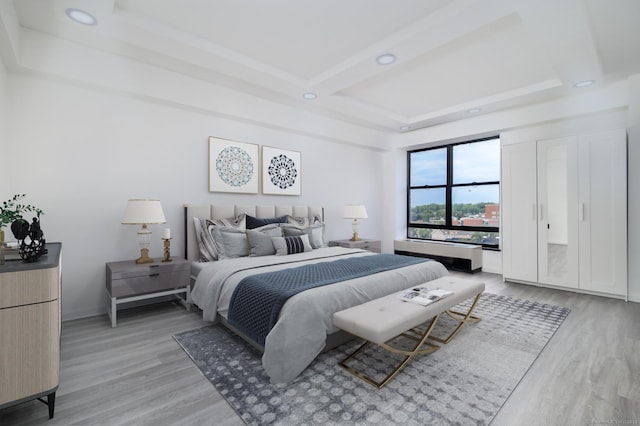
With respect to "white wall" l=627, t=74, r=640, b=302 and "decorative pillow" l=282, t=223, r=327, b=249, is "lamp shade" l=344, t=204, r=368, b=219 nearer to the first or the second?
"decorative pillow" l=282, t=223, r=327, b=249

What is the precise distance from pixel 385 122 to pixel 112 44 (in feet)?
13.5

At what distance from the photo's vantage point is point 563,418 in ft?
5.51

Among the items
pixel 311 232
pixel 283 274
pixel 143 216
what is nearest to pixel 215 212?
pixel 143 216

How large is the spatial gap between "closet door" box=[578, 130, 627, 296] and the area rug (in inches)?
70.7

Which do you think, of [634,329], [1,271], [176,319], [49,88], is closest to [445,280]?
[634,329]

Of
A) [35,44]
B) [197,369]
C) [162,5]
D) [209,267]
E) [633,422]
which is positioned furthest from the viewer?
[209,267]

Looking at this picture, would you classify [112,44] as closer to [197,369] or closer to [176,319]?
[176,319]

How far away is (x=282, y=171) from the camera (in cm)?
473

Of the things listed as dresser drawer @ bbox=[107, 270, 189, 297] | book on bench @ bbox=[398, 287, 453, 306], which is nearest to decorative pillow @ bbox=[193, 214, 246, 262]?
dresser drawer @ bbox=[107, 270, 189, 297]

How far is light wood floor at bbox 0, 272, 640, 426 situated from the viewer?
66.4 inches

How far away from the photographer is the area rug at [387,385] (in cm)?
170

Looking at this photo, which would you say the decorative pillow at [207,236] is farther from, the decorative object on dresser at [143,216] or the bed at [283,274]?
the decorative object on dresser at [143,216]

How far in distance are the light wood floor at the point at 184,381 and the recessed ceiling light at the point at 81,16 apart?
8.95 ft

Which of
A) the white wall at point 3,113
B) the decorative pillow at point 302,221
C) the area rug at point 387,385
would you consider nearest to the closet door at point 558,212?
the area rug at point 387,385
